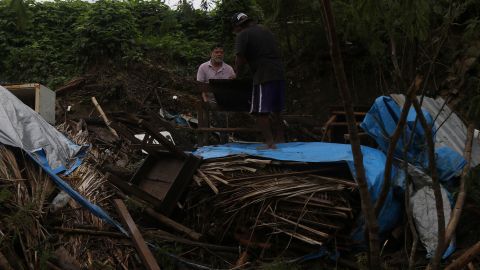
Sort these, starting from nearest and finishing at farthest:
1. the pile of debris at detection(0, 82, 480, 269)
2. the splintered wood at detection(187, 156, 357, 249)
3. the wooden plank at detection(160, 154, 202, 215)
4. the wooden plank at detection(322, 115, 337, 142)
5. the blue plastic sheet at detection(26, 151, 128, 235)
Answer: the pile of debris at detection(0, 82, 480, 269), the blue plastic sheet at detection(26, 151, 128, 235), the splintered wood at detection(187, 156, 357, 249), the wooden plank at detection(160, 154, 202, 215), the wooden plank at detection(322, 115, 337, 142)

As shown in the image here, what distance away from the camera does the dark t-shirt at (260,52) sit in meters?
5.73

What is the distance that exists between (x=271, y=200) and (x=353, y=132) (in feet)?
8.06

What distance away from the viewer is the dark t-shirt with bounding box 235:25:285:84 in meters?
5.73

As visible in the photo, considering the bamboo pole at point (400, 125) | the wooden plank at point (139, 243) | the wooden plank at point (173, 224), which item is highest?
the bamboo pole at point (400, 125)

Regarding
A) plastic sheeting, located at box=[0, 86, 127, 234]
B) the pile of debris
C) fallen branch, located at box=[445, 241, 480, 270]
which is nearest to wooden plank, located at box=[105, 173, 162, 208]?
the pile of debris

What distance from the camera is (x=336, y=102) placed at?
9828 millimetres

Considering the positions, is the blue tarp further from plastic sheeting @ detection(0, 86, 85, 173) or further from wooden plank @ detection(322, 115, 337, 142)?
plastic sheeting @ detection(0, 86, 85, 173)

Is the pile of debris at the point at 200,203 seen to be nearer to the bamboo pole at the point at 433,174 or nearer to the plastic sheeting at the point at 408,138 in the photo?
the plastic sheeting at the point at 408,138

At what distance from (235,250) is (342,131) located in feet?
8.37

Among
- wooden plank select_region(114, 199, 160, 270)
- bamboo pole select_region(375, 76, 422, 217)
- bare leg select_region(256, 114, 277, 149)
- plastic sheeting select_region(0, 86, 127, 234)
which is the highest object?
bamboo pole select_region(375, 76, 422, 217)

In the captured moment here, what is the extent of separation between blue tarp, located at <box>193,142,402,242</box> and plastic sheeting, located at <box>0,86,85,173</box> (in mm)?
1516

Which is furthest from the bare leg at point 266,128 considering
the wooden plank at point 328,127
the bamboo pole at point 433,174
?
the bamboo pole at point 433,174

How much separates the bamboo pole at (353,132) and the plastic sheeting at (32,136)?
3.59 m

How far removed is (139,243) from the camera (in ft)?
13.3
